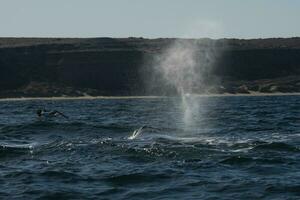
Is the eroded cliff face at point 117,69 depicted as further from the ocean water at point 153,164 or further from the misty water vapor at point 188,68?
the ocean water at point 153,164

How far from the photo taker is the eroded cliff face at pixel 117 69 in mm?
129000

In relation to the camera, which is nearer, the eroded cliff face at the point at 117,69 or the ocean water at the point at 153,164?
the ocean water at the point at 153,164

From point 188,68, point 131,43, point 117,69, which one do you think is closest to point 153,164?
point 117,69

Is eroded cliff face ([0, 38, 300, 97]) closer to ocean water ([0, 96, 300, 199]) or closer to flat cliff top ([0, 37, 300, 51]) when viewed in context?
flat cliff top ([0, 37, 300, 51])

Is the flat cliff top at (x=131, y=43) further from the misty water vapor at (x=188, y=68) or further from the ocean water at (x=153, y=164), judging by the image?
the ocean water at (x=153, y=164)

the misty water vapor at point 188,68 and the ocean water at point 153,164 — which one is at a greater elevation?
the misty water vapor at point 188,68

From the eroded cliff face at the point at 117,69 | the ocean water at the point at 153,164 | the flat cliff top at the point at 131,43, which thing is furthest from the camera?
the flat cliff top at the point at 131,43

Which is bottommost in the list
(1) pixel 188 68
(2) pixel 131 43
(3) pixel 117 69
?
(3) pixel 117 69

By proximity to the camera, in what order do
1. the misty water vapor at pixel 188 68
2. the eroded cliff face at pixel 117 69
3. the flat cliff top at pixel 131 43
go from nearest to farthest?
the eroded cliff face at pixel 117 69
the misty water vapor at pixel 188 68
the flat cliff top at pixel 131 43

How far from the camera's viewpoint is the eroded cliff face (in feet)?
423

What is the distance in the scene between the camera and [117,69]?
456 ft

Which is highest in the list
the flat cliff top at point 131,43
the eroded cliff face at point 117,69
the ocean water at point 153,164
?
the flat cliff top at point 131,43

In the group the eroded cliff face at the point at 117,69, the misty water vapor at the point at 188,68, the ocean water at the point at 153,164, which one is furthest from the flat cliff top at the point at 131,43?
the ocean water at the point at 153,164

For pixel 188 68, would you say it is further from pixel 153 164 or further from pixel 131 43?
pixel 153 164
